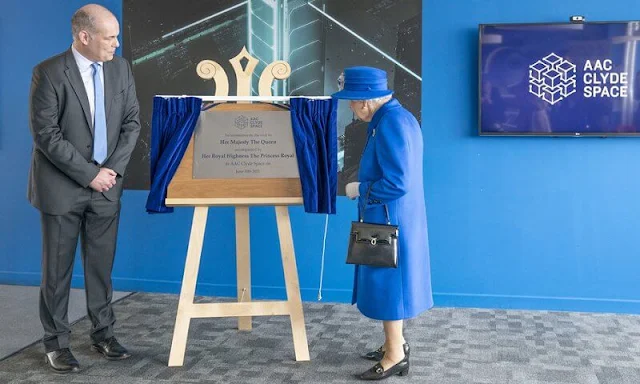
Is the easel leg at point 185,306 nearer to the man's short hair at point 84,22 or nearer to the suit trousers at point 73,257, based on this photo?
the suit trousers at point 73,257

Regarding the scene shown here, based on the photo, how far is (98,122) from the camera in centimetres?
371

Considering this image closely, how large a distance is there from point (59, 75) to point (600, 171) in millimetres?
2898

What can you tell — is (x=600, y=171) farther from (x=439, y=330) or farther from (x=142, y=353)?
(x=142, y=353)

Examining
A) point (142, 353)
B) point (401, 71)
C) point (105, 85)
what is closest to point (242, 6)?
point (401, 71)

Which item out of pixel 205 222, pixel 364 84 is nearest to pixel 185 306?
pixel 205 222

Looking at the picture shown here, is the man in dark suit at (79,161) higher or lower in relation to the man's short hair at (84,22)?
lower

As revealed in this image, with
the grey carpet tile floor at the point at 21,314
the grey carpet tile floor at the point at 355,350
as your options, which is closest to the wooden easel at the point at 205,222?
the grey carpet tile floor at the point at 355,350

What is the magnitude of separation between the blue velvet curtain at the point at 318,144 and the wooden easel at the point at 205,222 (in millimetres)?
93

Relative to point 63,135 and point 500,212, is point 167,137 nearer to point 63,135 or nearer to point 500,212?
point 63,135

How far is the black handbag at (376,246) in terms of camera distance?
11.1 feet

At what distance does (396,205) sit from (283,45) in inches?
71.7

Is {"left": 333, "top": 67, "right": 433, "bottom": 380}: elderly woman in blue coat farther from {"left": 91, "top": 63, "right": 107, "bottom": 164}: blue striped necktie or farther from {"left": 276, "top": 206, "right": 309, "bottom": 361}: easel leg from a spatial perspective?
{"left": 91, "top": 63, "right": 107, "bottom": 164}: blue striped necktie

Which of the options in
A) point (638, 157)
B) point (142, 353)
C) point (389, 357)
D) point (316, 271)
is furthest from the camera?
point (316, 271)

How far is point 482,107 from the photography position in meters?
4.70
